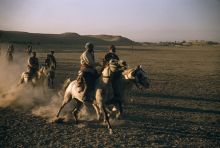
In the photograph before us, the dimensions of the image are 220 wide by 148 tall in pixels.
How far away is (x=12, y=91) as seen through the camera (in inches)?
658

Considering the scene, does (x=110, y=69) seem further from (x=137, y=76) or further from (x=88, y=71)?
(x=137, y=76)

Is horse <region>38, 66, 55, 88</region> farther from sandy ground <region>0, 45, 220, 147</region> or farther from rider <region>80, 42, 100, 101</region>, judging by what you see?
rider <region>80, 42, 100, 101</region>

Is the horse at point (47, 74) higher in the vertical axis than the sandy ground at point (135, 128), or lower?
higher

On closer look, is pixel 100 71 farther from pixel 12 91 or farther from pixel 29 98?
pixel 12 91

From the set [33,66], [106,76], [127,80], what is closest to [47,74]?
[33,66]

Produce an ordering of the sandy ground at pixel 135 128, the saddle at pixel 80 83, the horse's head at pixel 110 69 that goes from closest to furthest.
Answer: the sandy ground at pixel 135 128 → the horse's head at pixel 110 69 → the saddle at pixel 80 83

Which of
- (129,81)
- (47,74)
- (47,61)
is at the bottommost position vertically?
(47,74)

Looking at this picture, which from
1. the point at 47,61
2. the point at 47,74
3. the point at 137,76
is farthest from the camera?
the point at 47,61

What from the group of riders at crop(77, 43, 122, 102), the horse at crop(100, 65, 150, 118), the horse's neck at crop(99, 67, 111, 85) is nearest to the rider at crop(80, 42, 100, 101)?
the group of riders at crop(77, 43, 122, 102)

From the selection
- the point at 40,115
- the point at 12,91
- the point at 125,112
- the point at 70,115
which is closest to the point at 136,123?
the point at 125,112

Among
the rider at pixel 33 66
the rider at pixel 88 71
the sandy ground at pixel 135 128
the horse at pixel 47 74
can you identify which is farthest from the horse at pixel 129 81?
the horse at pixel 47 74

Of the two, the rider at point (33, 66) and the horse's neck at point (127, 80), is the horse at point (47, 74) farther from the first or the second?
the horse's neck at point (127, 80)

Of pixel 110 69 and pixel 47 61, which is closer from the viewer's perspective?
pixel 110 69

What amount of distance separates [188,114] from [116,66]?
447 cm
